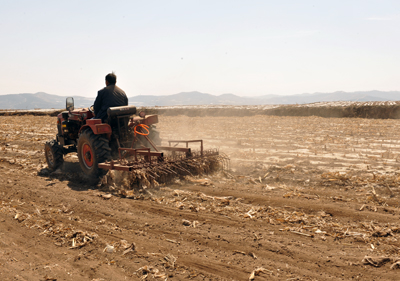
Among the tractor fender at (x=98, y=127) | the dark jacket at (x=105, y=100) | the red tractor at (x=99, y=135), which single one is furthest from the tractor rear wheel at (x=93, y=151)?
the dark jacket at (x=105, y=100)

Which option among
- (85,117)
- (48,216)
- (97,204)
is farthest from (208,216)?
(85,117)

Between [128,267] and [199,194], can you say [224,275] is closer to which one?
[128,267]

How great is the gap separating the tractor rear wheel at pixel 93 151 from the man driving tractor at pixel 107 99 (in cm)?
49

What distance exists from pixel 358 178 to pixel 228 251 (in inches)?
145

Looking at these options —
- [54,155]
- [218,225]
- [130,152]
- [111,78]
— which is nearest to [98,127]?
[130,152]

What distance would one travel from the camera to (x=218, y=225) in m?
4.19

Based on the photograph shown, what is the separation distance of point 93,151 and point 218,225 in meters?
3.52

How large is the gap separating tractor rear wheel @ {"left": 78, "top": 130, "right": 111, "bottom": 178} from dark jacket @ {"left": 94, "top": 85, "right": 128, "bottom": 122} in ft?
1.62

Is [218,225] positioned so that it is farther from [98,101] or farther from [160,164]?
[98,101]

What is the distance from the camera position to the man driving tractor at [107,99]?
267 inches

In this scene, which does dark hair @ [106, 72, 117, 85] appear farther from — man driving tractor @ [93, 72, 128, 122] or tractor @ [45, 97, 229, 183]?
tractor @ [45, 97, 229, 183]

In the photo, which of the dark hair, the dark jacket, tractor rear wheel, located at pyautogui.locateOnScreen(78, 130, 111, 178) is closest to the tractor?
tractor rear wheel, located at pyautogui.locateOnScreen(78, 130, 111, 178)

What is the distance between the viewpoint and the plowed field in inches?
125

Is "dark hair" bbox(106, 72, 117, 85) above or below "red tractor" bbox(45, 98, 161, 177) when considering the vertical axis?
above
